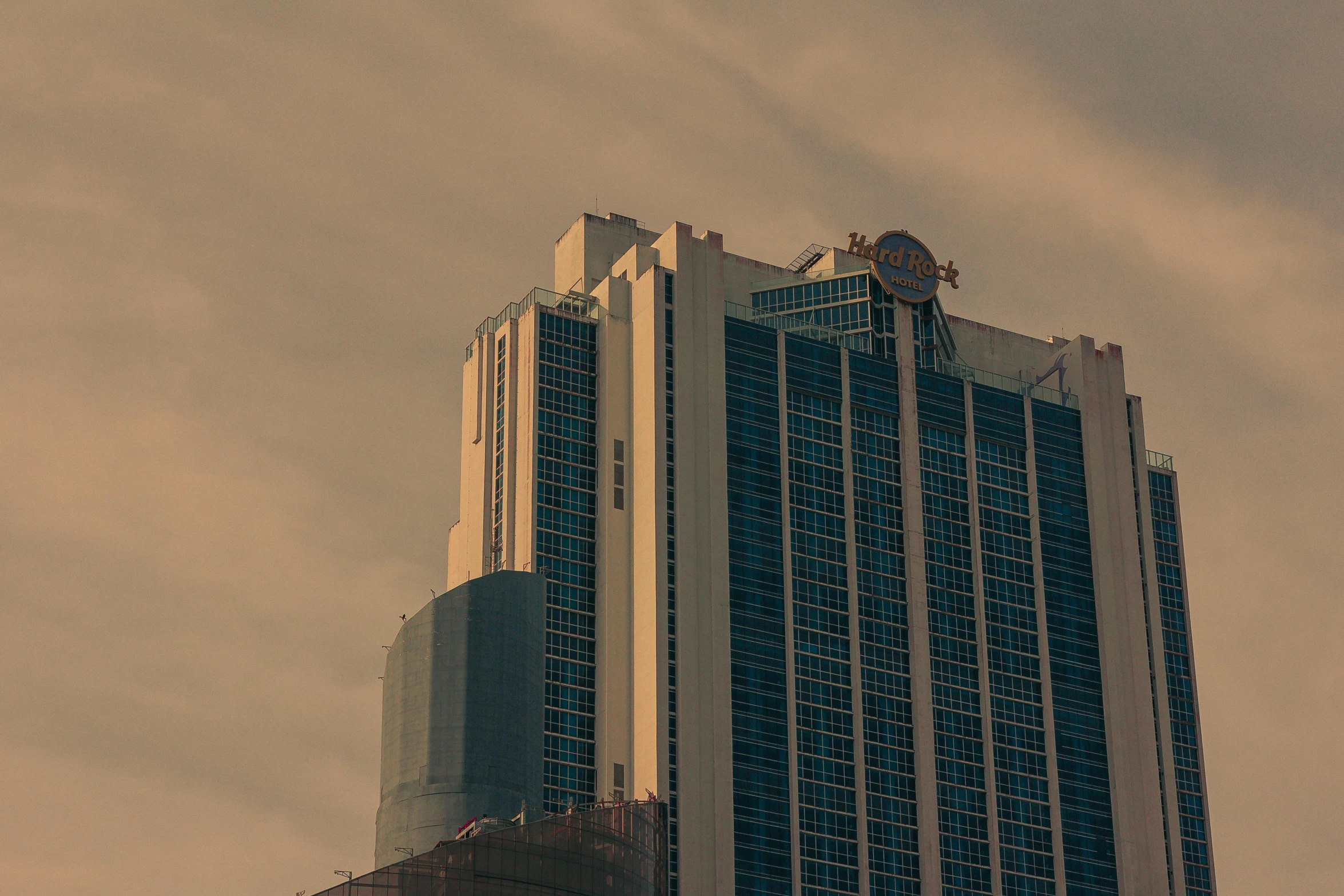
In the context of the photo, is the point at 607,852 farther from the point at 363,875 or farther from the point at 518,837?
the point at 363,875

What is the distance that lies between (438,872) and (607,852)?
15.4 m

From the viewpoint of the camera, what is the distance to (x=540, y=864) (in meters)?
154

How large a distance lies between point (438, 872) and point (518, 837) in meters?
6.75

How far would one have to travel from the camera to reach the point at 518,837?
503 ft

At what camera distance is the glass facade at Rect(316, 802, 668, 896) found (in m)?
148

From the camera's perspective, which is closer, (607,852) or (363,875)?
(363,875)

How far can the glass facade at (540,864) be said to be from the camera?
148 metres

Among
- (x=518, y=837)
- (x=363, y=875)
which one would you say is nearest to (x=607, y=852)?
(x=518, y=837)

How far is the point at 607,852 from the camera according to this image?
525 feet

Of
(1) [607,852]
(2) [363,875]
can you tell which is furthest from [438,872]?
(1) [607,852]

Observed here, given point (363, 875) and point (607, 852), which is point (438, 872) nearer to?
point (363, 875)

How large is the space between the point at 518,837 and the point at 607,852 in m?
9.15

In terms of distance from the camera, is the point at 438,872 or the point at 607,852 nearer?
the point at 438,872
